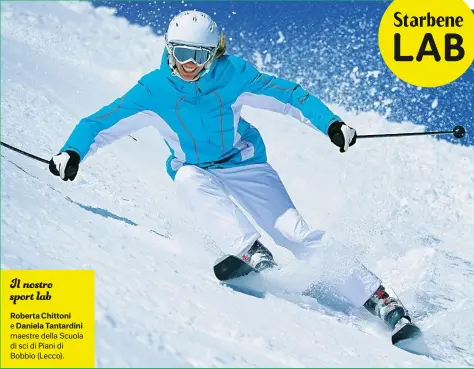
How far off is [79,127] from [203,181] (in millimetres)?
769

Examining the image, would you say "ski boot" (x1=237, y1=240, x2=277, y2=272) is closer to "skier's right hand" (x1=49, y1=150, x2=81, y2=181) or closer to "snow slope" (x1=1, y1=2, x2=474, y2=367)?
"snow slope" (x1=1, y1=2, x2=474, y2=367)

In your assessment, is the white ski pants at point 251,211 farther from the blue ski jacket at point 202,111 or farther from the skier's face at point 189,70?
the skier's face at point 189,70

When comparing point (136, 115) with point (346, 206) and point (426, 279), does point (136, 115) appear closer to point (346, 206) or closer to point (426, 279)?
point (426, 279)

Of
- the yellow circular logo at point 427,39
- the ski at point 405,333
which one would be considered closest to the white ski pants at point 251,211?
the ski at point 405,333

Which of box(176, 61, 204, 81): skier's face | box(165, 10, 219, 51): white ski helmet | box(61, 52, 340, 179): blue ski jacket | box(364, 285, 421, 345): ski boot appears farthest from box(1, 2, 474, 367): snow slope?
box(165, 10, 219, 51): white ski helmet

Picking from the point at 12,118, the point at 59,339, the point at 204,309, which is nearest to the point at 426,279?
the point at 204,309

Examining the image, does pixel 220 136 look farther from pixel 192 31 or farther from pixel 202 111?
pixel 192 31

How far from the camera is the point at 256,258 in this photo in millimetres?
3557

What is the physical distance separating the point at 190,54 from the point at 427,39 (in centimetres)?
361

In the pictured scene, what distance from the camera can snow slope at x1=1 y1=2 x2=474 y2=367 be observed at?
2.64 metres

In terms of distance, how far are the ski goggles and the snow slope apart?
3.28 ft

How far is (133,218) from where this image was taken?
14.7 ft

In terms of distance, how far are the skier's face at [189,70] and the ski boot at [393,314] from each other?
4.93 feet

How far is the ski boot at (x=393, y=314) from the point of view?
3.27m
